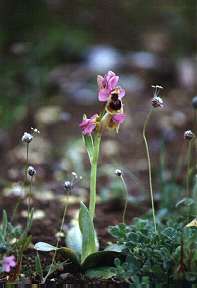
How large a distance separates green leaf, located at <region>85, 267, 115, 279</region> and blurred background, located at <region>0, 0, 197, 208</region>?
0.53 metres

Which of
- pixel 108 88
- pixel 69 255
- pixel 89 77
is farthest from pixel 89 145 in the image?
pixel 89 77

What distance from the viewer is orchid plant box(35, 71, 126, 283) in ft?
5.02

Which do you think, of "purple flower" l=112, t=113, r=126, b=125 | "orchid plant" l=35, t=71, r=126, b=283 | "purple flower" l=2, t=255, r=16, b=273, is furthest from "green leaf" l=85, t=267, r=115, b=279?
"purple flower" l=112, t=113, r=126, b=125

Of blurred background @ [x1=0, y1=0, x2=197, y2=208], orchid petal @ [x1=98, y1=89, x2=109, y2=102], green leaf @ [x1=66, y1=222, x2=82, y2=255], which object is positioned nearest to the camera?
orchid petal @ [x1=98, y1=89, x2=109, y2=102]

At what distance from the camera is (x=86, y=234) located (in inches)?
61.8

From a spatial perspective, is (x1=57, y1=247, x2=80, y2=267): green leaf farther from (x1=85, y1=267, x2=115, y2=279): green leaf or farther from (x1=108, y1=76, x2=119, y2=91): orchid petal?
(x1=108, y1=76, x2=119, y2=91): orchid petal

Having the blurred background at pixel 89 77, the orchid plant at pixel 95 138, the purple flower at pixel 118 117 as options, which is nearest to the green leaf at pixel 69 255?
the orchid plant at pixel 95 138

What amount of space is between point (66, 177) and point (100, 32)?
2.28 metres

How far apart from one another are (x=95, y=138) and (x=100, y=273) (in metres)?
0.32

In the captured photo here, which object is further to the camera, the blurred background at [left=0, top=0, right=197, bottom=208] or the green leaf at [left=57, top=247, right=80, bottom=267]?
the blurred background at [left=0, top=0, right=197, bottom=208]

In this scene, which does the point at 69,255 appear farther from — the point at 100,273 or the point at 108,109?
the point at 108,109

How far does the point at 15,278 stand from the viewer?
1.52 meters

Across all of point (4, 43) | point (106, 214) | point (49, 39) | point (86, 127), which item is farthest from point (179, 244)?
point (49, 39)

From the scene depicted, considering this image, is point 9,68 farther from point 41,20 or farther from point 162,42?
point 162,42
